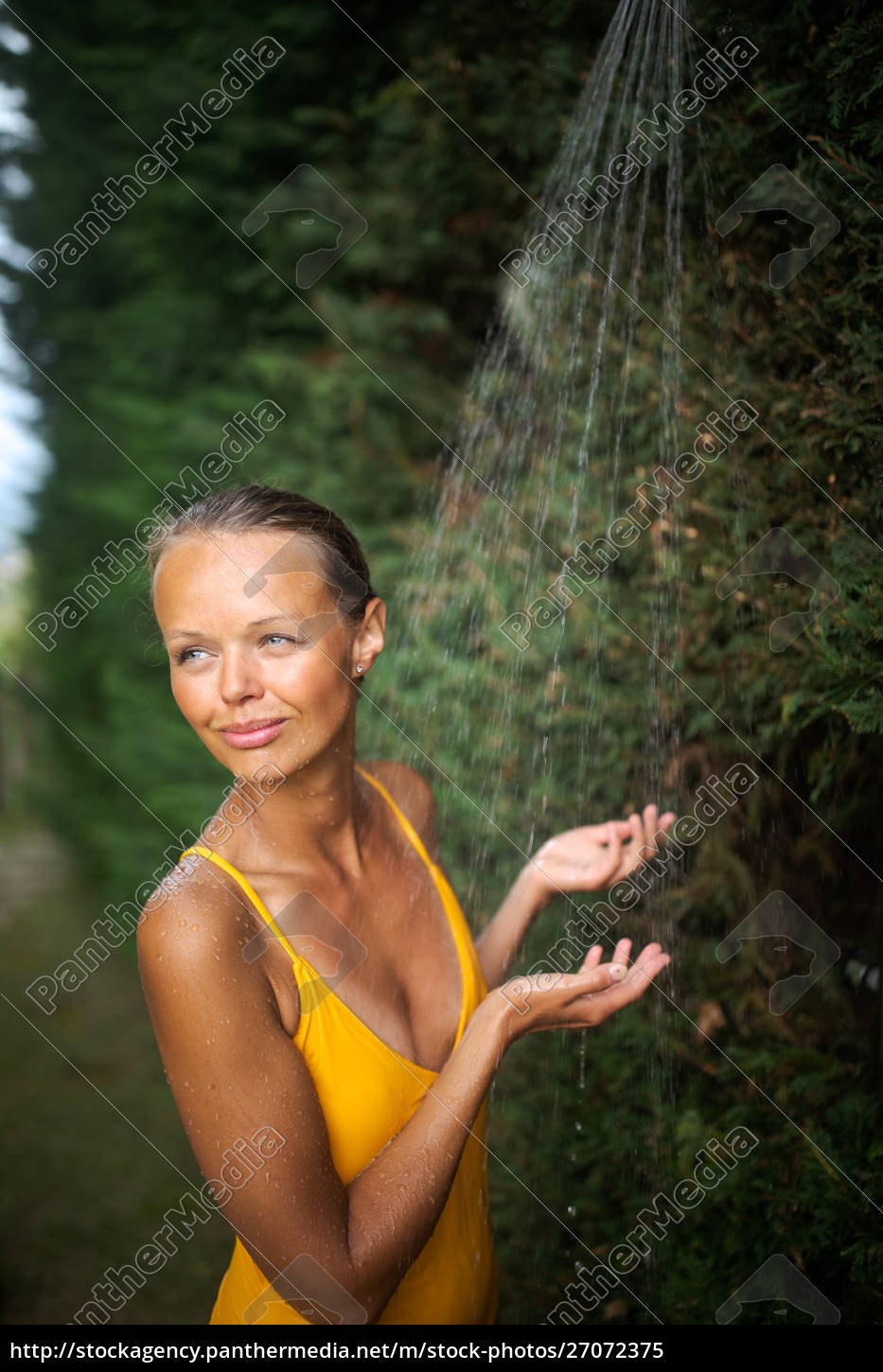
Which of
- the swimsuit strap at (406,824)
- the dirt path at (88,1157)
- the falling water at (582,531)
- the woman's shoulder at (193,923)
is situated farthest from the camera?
the dirt path at (88,1157)

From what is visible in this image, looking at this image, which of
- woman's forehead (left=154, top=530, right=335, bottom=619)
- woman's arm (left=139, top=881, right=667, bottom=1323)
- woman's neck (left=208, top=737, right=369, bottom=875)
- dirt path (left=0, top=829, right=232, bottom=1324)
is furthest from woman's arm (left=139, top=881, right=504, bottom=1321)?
dirt path (left=0, top=829, right=232, bottom=1324)

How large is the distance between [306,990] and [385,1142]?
0.32 metres

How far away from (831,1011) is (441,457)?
2.72 metres

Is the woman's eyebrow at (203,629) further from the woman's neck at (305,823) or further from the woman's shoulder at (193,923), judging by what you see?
the woman's shoulder at (193,923)

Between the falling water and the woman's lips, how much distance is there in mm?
1434

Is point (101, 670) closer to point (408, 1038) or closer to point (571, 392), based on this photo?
point (571, 392)

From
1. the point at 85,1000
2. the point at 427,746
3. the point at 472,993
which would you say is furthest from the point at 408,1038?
the point at 85,1000

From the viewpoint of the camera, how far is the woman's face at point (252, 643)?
1.47 meters

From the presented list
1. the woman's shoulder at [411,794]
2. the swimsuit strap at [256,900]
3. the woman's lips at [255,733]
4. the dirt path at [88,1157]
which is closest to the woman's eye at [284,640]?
the woman's lips at [255,733]

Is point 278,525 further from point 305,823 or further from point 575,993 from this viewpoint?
point 575,993

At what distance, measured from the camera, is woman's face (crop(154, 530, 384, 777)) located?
57.9 inches

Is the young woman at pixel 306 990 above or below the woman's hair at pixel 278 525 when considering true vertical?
below

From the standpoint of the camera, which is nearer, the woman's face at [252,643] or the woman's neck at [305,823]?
the woman's face at [252,643]

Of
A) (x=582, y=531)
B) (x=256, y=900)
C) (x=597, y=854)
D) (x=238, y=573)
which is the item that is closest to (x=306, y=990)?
(x=256, y=900)
